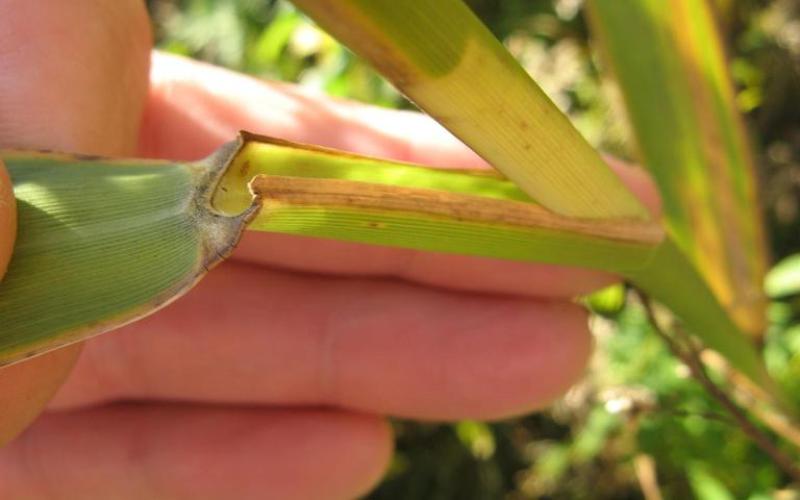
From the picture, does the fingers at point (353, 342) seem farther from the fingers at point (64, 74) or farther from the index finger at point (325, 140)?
the fingers at point (64, 74)

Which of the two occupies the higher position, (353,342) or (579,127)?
(579,127)

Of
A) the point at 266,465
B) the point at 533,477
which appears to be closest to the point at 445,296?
the point at 266,465

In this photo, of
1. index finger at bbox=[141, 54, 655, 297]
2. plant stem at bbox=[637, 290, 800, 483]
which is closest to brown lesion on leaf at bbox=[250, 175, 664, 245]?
plant stem at bbox=[637, 290, 800, 483]

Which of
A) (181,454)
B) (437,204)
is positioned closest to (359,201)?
(437,204)

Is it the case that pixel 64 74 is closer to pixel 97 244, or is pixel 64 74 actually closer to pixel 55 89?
pixel 55 89

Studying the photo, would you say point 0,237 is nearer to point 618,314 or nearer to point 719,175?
point 719,175

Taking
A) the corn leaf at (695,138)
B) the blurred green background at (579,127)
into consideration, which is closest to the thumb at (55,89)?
the corn leaf at (695,138)
